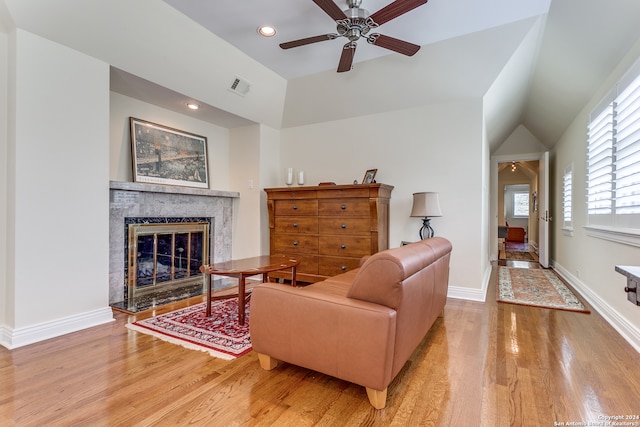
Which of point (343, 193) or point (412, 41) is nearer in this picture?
point (412, 41)

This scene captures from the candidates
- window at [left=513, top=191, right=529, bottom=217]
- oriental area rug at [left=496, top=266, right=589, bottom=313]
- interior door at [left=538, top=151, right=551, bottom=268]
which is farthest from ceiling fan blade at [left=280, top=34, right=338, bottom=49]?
window at [left=513, top=191, right=529, bottom=217]

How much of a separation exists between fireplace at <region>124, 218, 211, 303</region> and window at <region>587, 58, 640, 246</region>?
4.43 m

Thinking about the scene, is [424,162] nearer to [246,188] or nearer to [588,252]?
[588,252]

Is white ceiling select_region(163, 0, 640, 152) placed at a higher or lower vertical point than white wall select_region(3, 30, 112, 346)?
higher

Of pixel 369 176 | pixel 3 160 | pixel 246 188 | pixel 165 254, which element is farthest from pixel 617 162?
pixel 3 160

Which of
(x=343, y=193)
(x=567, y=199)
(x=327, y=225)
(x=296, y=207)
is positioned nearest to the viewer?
(x=343, y=193)

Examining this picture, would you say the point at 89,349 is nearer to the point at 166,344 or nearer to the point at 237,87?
the point at 166,344

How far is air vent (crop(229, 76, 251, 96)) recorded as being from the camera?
364cm

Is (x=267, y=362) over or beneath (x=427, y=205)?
beneath

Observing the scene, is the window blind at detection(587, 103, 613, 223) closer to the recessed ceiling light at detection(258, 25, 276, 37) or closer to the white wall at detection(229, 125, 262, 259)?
the recessed ceiling light at detection(258, 25, 276, 37)

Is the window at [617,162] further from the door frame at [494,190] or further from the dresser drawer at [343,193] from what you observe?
the door frame at [494,190]

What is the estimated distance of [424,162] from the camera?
3.84 m

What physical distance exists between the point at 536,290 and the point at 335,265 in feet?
8.73

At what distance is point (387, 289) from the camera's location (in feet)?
4.90
